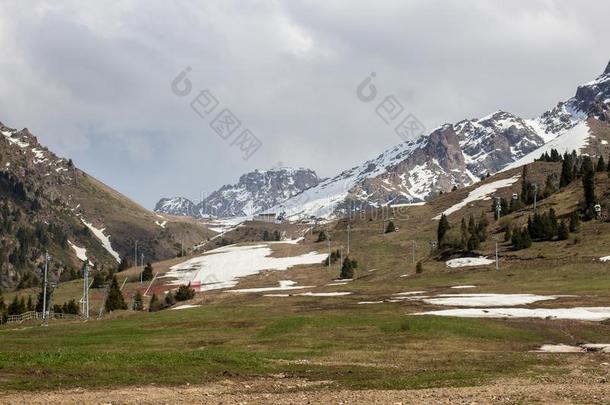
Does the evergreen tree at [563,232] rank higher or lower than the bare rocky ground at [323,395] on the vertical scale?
higher

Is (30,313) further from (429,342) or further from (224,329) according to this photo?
(429,342)

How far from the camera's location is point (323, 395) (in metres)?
27.4

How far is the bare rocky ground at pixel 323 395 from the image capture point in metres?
25.2

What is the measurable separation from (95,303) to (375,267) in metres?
69.1


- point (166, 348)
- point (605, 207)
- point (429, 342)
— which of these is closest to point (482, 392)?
point (429, 342)

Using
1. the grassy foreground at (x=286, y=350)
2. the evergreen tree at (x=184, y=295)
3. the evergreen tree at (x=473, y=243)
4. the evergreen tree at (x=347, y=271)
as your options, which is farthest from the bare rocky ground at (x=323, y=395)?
the evergreen tree at (x=347, y=271)

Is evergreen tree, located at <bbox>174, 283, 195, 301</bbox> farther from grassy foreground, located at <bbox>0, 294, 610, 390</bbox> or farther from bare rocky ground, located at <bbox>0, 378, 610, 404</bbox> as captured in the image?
bare rocky ground, located at <bbox>0, 378, 610, 404</bbox>

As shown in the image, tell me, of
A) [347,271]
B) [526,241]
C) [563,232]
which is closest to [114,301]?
[347,271]

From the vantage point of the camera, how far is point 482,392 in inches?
1070

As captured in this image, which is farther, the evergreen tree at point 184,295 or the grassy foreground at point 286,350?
the evergreen tree at point 184,295

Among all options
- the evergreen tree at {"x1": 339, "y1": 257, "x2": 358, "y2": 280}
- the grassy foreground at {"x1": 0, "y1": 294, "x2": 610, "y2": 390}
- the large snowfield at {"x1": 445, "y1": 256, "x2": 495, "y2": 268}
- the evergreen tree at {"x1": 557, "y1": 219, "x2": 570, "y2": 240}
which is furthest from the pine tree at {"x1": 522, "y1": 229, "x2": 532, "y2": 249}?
the grassy foreground at {"x1": 0, "y1": 294, "x2": 610, "y2": 390}

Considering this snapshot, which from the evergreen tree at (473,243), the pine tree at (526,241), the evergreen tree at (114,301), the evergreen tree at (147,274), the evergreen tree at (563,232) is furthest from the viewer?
the evergreen tree at (147,274)

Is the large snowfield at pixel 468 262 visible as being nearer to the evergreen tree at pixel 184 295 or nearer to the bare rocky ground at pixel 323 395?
the evergreen tree at pixel 184 295

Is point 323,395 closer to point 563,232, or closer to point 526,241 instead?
point 526,241
